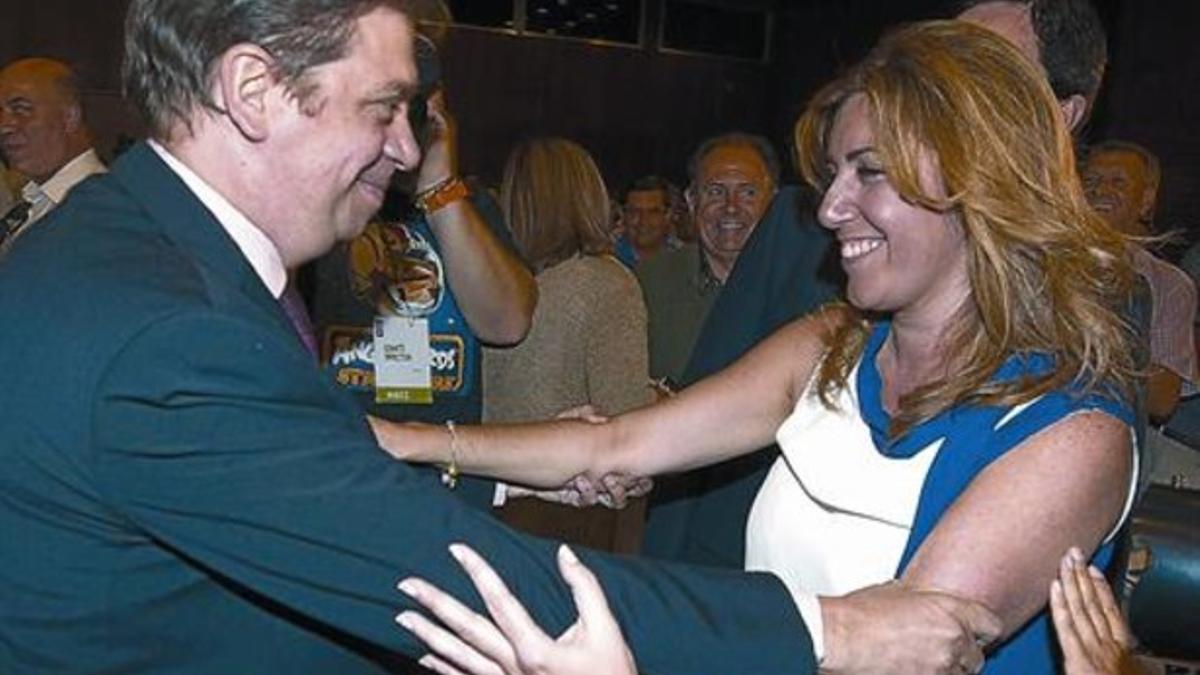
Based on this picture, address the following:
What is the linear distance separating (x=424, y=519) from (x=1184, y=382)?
126 inches

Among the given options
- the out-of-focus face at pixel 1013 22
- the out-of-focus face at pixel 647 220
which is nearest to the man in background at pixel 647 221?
the out-of-focus face at pixel 647 220

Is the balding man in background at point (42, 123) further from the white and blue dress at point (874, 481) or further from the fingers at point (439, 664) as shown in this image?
the fingers at point (439, 664)

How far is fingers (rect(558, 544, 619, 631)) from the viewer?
1201 mm

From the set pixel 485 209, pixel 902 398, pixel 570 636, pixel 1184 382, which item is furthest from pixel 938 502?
pixel 1184 382

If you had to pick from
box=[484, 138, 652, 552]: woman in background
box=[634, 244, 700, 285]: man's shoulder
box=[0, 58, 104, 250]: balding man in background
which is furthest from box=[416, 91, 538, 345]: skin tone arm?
box=[0, 58, 104, 250]: balding man in background

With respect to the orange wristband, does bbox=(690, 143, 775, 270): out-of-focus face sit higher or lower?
lower

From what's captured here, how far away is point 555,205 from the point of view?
353 centimetres

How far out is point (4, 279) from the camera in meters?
1.18

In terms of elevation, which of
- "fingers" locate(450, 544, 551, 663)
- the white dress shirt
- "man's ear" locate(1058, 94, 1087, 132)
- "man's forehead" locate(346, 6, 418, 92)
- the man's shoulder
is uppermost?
"man's forehead" locate(346, 6, 418, 92)

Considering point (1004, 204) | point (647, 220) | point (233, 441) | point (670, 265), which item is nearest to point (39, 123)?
point (670, 265)

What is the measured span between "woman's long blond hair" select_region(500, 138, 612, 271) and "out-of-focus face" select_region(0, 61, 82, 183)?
4.88 ft

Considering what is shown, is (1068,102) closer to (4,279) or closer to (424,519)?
(424,519)

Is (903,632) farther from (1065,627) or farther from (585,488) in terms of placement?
(585,488)

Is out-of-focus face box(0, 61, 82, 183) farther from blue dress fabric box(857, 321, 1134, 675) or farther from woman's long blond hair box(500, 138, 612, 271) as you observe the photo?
blue dress fabric box(857, 321, 1134, 675)
